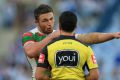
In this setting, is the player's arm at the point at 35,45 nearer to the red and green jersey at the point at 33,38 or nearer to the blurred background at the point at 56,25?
the red and green jersey at the point at 33,38

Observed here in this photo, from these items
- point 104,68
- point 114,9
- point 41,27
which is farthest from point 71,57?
point 114,9

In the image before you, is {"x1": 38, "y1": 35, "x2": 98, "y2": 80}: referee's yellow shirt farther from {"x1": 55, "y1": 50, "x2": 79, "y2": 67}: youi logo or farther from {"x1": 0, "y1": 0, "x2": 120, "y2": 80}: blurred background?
{"x1": 0, "y1": 0, "x2": 120, "y2": 80}: blurred background

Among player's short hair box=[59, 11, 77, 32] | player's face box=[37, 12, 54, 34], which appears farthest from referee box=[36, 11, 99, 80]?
player's face box=[37, 12, 54, 34]

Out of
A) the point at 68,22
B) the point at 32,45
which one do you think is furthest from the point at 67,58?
the point at 32,45

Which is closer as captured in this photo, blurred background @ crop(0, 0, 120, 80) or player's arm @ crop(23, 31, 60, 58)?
player's arm @ crop(23, 31, 60, 58)

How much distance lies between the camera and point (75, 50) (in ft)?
17.7

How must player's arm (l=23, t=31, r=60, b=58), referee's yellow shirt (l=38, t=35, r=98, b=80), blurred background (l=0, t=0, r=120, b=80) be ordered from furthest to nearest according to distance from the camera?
1. blurred background (l=0, t=0, r=120, b=80)
2. player's arm (l=23, t=31, r=60, b=58)
3. referee's yellow shirt (l=38, t=35, r=98, b=80)

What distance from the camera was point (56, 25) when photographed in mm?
12719

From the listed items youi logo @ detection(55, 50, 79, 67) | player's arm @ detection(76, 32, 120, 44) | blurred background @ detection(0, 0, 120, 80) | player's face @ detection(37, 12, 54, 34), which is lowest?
blurred background @ detection(0, 0, 120, 80)

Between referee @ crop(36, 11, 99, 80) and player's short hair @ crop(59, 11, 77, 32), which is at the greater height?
player's short hair @ crop(59, 11, 77, 32)

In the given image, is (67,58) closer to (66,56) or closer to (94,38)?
(66,56)

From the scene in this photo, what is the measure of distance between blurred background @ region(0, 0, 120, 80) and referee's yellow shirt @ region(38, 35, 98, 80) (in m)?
7.18

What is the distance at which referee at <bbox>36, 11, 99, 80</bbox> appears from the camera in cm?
537

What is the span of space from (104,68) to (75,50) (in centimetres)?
736
